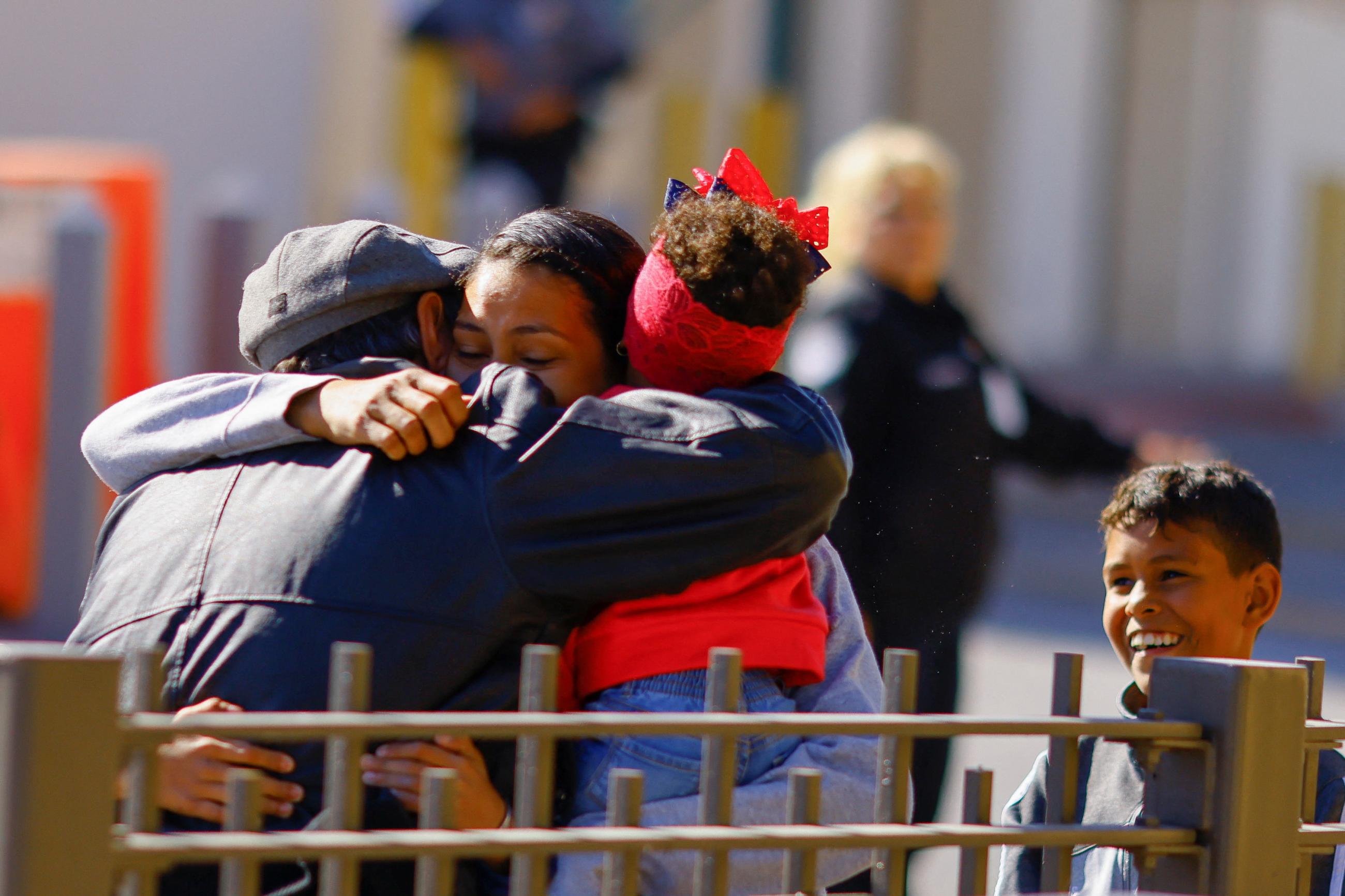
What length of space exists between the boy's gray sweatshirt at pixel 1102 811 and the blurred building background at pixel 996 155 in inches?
172

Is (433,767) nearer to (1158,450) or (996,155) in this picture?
(1158,450)

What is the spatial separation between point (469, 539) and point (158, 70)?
930cm

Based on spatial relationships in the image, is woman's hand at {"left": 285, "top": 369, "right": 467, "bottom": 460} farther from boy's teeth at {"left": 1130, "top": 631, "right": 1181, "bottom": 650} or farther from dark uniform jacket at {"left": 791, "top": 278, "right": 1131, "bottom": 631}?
dark uniform jacket at {"left": 791, "top": 278, "right": 1131, "bottom": 631}

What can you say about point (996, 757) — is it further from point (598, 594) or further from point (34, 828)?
point (34, 828)

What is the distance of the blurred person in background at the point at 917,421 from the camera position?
3.18 meters


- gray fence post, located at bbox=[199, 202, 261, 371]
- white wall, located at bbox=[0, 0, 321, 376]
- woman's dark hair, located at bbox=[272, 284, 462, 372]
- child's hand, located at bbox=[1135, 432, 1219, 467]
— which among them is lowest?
woman's dark hair, located at bbox=[272, 284, 462, 372]

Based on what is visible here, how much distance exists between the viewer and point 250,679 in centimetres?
159

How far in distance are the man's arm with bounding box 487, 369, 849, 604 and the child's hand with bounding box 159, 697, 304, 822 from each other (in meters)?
0.28

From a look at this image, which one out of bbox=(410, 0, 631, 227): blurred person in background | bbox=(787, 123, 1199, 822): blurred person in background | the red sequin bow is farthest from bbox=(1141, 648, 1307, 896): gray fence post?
bbox=(410, 0, 631, 227): blurred person in background

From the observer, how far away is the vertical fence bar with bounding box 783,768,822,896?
1447mm

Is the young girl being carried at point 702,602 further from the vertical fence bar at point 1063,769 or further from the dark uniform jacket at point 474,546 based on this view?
the vertical fence bar at point 1063,769

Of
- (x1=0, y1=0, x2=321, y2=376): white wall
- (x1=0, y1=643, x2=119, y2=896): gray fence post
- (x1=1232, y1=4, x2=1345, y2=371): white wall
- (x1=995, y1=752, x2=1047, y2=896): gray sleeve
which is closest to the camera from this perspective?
(x1=0, y1=643, x2=119, y2=896): gray fence post

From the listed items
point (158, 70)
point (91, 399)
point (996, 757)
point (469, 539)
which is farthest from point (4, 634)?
point (469, 539)

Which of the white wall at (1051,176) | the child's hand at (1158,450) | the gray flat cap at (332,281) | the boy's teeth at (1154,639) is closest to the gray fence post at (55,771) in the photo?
the gray flat cap at (332,281)
